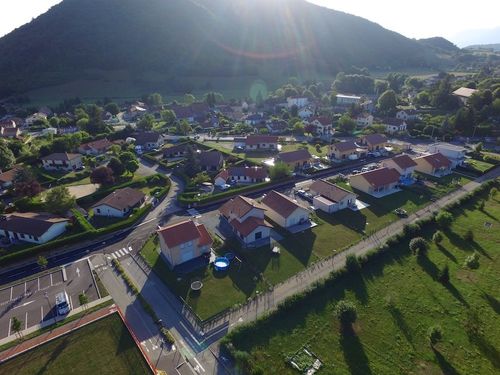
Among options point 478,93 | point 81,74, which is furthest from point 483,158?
point 81,74

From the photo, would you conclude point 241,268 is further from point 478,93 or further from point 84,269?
point 478,93

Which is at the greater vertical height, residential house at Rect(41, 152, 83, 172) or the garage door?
the garage door

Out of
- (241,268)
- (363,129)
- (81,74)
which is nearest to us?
(241,268)

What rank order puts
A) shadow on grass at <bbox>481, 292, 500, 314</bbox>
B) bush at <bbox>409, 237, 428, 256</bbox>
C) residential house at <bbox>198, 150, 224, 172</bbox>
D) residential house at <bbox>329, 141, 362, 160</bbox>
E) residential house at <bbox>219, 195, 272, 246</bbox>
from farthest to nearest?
residential house at <bbox>329, 141, 362, 160</bbox> → residential house at <bbox>198, 150, 224, 172</bbox> → residential house at <bbox>219, 195, 272, 246</bbox> → bush at <bbox>409, 237, 428, 256</bbox> → shadow on grass at <bbox>481, 292, 500, 314</bbox>

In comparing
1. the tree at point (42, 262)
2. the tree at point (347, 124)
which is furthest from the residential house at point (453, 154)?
the tree at point (42, 262)

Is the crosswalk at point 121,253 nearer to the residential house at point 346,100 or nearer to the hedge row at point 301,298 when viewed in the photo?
the hedge row at point 301,298

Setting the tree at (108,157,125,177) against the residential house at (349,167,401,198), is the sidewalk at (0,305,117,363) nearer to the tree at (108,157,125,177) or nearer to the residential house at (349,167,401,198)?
the tree at (108,157,125,177)

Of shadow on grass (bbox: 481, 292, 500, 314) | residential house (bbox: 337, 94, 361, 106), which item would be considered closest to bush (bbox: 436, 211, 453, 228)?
shadow on grass (bbox: 481, 292, 500, 314)
